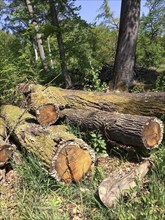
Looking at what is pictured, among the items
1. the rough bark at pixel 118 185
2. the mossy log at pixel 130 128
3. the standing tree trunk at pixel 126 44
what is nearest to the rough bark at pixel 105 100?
the mossy log at pixel 130 128

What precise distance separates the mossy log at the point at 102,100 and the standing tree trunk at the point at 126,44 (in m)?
1.81

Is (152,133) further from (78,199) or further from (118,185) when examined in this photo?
(78,199)

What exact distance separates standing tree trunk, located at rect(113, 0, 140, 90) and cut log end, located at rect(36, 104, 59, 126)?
2.44m

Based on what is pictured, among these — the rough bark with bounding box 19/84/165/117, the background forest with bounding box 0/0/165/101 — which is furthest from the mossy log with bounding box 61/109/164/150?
the background forest with bounding box 0/0/165/101

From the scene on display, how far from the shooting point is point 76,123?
4.73 metres

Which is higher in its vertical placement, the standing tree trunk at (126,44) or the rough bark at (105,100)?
the standing tree trunk at (126,44)

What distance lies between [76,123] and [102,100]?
2.16 ft

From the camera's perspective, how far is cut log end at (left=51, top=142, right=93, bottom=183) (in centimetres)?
338

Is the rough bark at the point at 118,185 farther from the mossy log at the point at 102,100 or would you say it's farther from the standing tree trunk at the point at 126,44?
the standing tree trunk at the point at 126,44

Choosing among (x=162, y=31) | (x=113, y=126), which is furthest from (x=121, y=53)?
(x=162, y=31)

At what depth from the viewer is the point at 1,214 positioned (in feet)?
10.3

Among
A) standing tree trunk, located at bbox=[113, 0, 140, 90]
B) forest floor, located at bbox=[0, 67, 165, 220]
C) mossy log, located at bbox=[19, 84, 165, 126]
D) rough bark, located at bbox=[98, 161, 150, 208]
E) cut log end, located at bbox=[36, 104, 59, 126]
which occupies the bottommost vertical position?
forest floor, located at bbox=[0, 67, 165, 220]

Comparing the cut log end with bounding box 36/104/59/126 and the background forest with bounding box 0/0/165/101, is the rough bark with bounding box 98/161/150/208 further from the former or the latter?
the background forest with bounding box 0/0/165/101

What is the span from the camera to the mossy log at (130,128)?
3523mm
